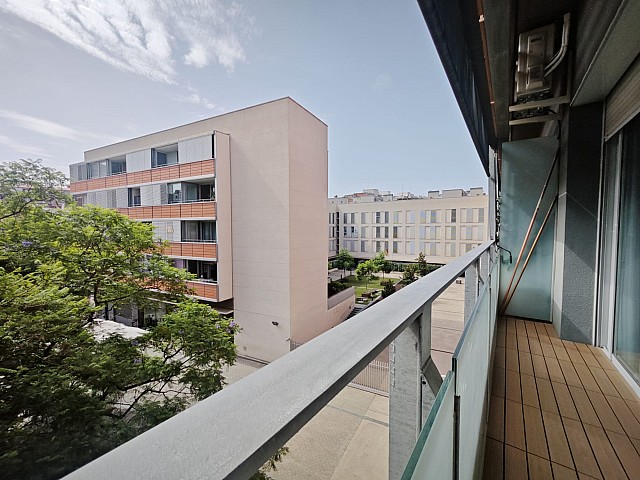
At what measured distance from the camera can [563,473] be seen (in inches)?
45.3

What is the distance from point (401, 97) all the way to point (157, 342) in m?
5.82

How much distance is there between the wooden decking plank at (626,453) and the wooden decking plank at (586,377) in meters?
0.41

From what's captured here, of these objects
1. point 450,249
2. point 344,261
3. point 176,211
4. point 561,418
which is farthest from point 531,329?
point 450,249

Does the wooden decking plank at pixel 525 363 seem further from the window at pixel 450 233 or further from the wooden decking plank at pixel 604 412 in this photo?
the window at pixel 450 233

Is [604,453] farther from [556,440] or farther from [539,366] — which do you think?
[539,366]

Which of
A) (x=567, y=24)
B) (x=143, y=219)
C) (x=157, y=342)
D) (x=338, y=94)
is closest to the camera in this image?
(x=567, y=24)

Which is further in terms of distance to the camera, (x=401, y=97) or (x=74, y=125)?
(x=74, y=125)

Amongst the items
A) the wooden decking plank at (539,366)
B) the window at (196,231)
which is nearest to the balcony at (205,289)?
the window at (196,231)

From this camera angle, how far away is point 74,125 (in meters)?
6.29

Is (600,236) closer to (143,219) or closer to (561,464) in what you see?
(561,464)

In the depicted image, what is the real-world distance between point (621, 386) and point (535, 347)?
58 cm

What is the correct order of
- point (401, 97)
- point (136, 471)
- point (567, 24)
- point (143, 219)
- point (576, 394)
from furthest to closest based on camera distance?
point (143, 219)
point (401, 97)
point (567, 24)
point (576, 394)
point (136, 471)

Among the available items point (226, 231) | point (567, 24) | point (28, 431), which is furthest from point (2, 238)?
point (567, 24)

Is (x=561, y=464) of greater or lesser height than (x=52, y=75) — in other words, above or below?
below
